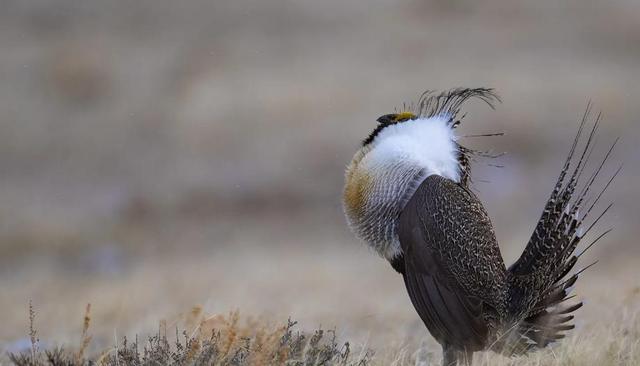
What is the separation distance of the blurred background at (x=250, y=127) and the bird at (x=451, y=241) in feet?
19.8

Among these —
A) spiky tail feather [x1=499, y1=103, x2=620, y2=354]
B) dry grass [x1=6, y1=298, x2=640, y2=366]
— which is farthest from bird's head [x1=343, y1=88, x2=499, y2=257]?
dry grass [x1=6, y1=298, x2=640, y2=366]

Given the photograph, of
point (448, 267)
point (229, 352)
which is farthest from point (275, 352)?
point (448, 267)

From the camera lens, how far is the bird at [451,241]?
4.92 metres

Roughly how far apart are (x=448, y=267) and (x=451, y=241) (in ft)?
0.39

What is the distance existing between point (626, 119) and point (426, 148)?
603 inches

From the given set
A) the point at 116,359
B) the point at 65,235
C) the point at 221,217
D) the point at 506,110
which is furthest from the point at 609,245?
the point at 116,359

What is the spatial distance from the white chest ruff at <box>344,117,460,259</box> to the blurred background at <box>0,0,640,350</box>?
6.07 m

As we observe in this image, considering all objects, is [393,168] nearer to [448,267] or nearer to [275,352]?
[448,267]

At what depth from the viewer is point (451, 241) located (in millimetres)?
4945

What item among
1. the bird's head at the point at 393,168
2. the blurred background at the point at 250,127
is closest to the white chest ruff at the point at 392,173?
the bird's head at the point at 393,168

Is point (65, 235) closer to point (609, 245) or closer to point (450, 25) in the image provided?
point (609, 245)

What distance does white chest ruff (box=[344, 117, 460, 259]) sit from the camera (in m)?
5.10

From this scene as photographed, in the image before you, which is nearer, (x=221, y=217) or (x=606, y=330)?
(x=606, y=330)

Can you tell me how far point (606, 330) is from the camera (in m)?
5.53
